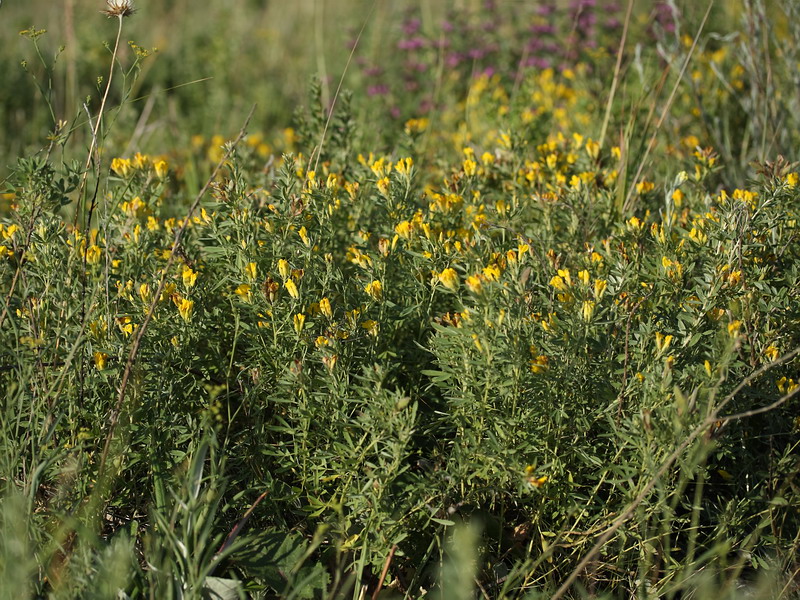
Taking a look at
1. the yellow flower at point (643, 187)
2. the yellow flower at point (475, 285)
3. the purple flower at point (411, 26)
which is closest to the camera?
the yellow flower at point (475, 285)

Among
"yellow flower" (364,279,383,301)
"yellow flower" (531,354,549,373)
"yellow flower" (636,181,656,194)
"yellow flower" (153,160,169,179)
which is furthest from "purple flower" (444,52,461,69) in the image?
"yellow flower" (531,354,549,373)

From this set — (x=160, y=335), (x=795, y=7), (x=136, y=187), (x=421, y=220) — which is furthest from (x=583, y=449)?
(x=795, y=7)

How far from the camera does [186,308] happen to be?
202 cm

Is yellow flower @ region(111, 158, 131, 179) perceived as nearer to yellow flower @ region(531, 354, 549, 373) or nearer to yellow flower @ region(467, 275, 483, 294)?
yellow flower @ region(467, 275, 483, 294)

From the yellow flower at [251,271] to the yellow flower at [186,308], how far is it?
0.17 m

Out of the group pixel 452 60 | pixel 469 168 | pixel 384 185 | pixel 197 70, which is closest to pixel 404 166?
pixel 384 185

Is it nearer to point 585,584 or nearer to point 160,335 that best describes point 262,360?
point 160,335

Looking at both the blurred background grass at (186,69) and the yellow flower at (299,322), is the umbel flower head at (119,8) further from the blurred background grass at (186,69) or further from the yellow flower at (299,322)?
the blurred background grass at (186,69)

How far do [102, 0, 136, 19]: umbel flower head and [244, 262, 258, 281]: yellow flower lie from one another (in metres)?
0.79

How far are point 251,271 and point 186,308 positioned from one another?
7.9 inches

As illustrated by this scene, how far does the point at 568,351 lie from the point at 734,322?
1.40 feet

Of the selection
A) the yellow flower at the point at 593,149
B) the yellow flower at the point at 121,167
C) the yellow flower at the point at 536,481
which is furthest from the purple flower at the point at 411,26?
the yellow flower at the point at 536,481

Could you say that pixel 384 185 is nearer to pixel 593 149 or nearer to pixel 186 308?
pixel 186 308

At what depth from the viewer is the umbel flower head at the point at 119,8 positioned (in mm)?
2148
